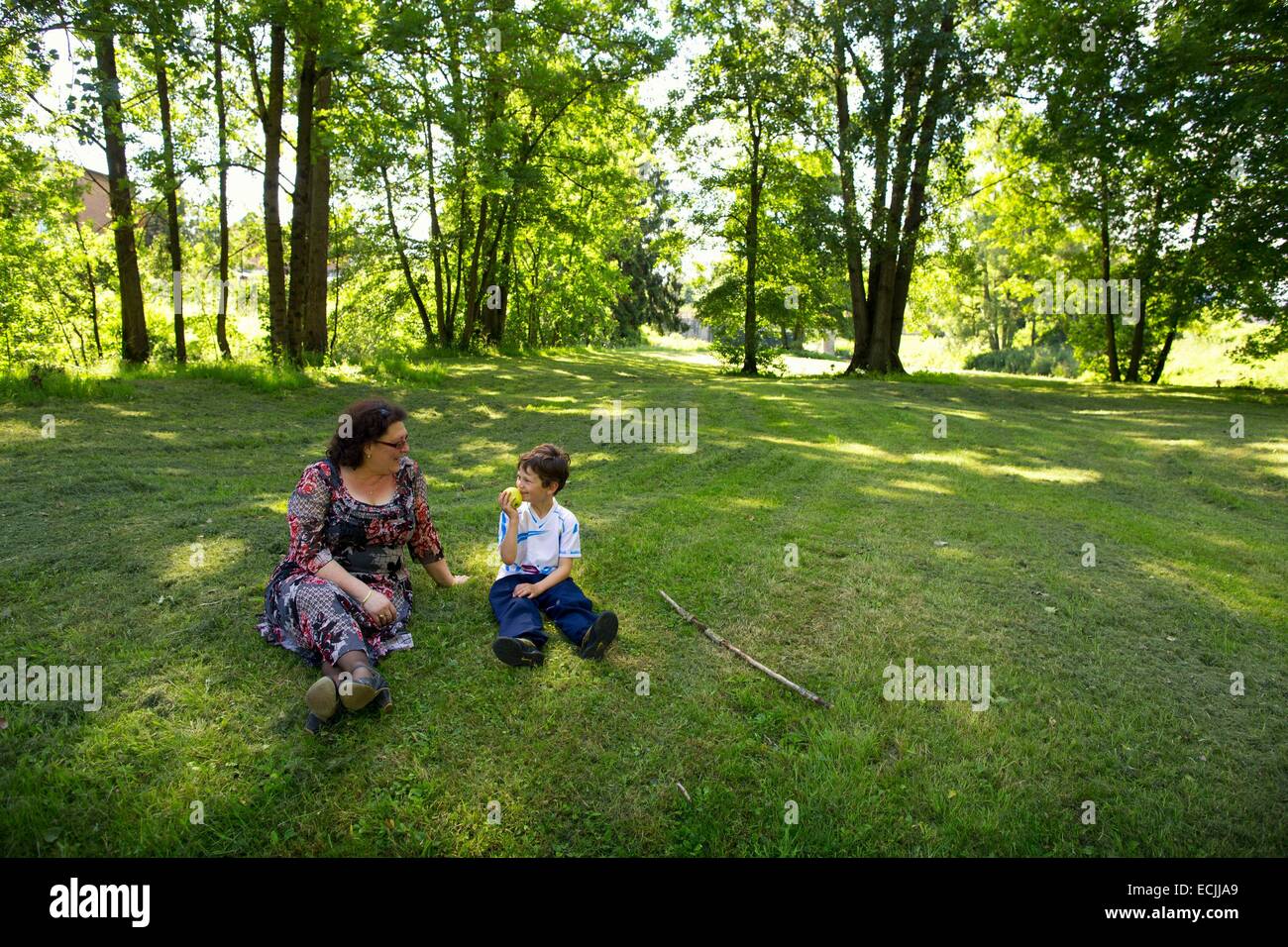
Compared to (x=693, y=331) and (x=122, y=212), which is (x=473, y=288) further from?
(x=693, y=331)

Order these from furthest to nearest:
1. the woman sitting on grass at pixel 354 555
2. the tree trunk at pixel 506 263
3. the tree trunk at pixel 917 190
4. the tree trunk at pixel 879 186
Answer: the tree trunk at pixel 506 263, the tree trunk at pixel 879 186, the tree trunk at pixel 917 190, the woman sitting on grass at pixel 354 555

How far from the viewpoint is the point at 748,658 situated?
13.0ft

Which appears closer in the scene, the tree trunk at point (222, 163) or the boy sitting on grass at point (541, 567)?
the boy sitting on grass at point (541, 567)

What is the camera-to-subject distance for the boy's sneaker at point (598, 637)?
3898 millimetres

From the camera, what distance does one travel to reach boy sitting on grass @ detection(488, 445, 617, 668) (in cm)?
398

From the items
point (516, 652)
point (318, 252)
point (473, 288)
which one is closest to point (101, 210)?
point (473, 288)

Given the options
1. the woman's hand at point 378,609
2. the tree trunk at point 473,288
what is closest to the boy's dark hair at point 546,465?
the woman's hand at point 378,609

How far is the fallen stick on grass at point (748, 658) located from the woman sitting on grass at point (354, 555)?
5.68 feet

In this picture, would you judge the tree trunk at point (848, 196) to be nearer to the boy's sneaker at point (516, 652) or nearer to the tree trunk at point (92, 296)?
the boy's sneaker at point (516, 652)

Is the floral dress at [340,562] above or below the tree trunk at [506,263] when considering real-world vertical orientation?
below

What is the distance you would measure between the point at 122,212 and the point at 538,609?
48.5ft

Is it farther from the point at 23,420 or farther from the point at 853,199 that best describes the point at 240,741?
the point at 853,199

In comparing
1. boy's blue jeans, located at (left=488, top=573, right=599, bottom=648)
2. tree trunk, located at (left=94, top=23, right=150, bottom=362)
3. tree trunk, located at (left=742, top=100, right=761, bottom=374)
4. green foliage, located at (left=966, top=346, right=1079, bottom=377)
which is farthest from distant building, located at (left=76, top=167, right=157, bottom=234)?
green foliage, located at (left=966, top=346, right=1079, bottom=377)

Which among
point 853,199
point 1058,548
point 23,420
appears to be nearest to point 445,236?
point 853,199
